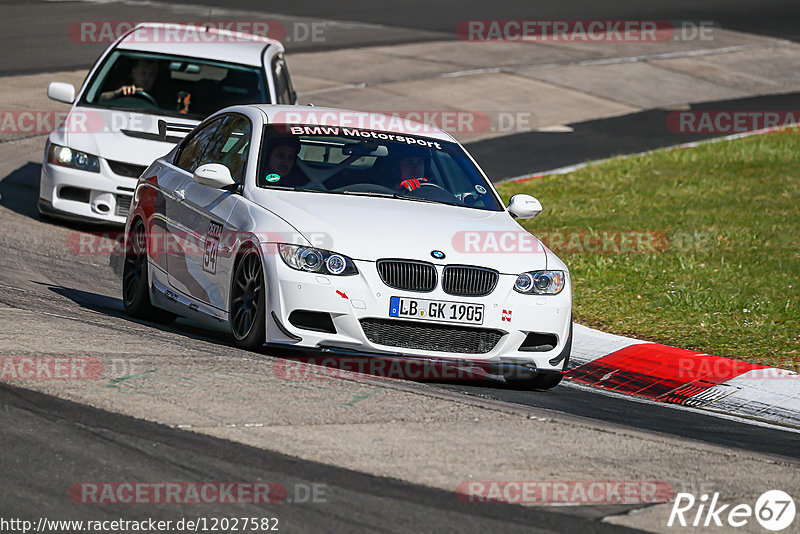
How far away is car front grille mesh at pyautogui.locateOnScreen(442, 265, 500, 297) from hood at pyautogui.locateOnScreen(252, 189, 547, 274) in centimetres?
4

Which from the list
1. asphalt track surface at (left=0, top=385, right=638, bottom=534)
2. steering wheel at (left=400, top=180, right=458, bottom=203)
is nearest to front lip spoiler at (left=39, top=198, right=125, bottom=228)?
steering wheel at (left=400, top=180, right=458, bottom=203)

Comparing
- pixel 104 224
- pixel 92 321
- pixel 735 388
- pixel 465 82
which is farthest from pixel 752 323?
pixel 465 82

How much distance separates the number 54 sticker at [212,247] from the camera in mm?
8438

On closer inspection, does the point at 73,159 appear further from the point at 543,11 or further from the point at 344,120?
the point at 543,11

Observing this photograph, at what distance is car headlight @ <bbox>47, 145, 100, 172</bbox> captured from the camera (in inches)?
501

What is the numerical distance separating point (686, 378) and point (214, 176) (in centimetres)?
349

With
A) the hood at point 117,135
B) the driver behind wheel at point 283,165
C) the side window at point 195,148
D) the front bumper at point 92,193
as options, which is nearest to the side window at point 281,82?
the hood at point 117,135

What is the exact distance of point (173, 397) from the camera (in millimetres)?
6574

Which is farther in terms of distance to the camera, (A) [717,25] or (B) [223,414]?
(A) [717,25]

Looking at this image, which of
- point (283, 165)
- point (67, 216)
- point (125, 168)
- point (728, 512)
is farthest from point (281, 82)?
point (728, 512)

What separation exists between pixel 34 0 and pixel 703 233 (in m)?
22.6

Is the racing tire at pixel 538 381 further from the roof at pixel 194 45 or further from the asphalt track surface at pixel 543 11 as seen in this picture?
the asphalt track surface at pixel 543 11

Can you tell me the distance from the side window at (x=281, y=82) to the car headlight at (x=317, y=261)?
20.3 ft

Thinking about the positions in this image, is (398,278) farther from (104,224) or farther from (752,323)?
(104,224)
